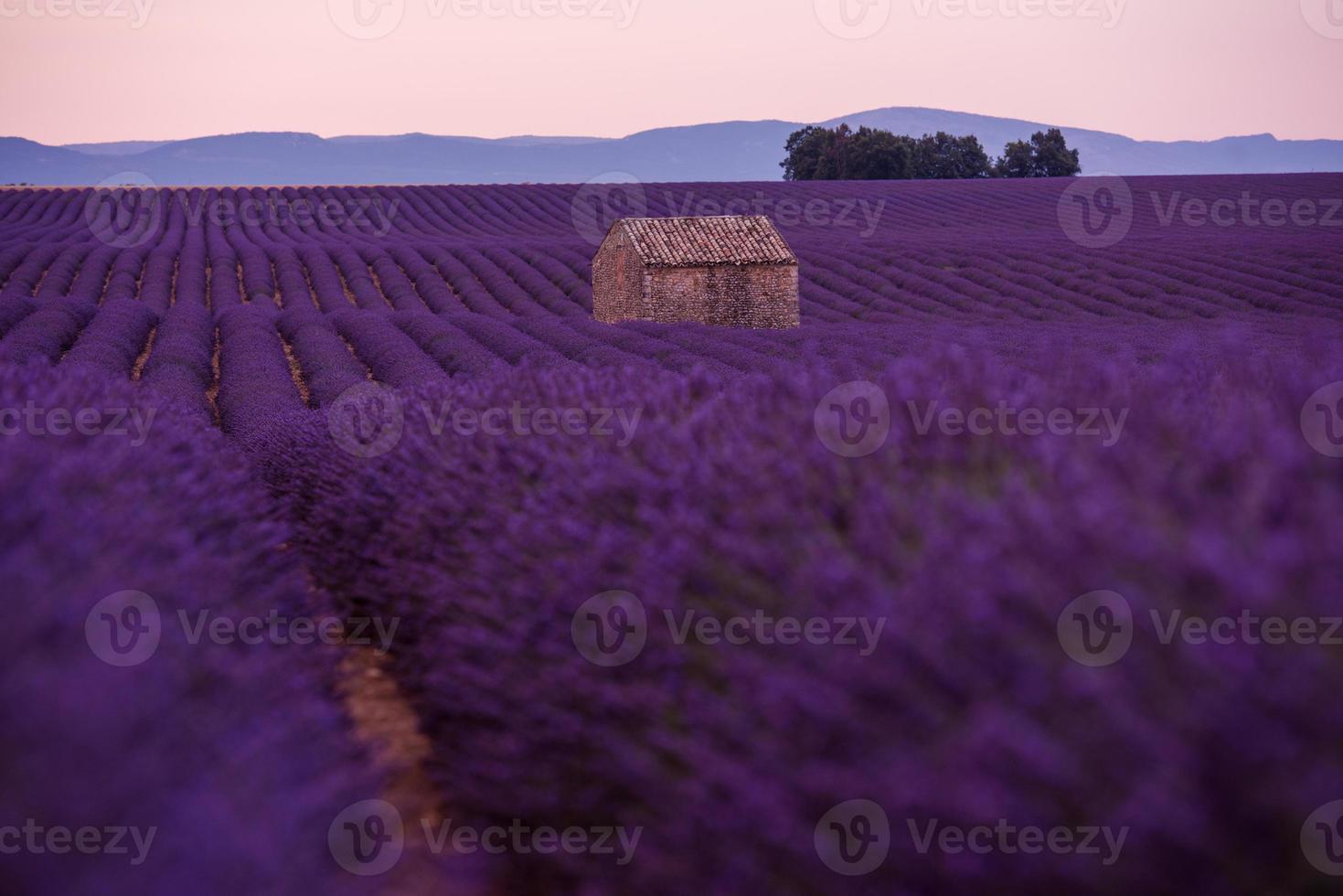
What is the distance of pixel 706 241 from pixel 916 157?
47.7 metres

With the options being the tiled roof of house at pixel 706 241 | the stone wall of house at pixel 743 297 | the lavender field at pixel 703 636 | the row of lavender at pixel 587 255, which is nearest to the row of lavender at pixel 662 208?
the row of lavender at pixel 587 255

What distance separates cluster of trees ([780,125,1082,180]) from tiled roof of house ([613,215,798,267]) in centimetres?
4322

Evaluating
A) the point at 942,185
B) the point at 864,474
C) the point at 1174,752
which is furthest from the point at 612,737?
the point at 942,185

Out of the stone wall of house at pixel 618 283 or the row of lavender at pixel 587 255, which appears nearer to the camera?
the stone wall of house at pixel 618 283

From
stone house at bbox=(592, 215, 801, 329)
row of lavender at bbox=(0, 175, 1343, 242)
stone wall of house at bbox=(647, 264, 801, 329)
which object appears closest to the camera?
stone house at bbox=(592, 215, 801, 329)

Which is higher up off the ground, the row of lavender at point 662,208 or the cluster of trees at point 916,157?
the cluster of trees at point 916,157

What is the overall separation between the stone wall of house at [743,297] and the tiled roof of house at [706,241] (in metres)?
0.20

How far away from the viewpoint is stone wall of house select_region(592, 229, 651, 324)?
2367 centimetres

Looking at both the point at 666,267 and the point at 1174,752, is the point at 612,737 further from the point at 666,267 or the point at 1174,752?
the point at 666,267

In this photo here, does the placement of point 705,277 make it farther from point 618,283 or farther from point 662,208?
point 662,208

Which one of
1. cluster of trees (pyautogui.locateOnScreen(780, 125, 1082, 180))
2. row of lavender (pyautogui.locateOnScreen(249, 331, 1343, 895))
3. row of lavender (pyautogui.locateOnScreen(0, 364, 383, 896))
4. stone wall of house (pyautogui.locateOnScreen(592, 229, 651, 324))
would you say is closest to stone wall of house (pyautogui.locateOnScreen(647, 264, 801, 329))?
stone wall of house (pyautogui.locateOnScreen(592, 229, 651, 324))

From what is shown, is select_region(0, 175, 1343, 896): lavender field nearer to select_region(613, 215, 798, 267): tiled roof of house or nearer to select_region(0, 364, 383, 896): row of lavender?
select_region(0, 364, 383, 896): row of lavender

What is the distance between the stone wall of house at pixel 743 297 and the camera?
78.4ft

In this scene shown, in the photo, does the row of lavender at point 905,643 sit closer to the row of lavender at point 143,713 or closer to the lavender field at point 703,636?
the lavender field at point 703,636
